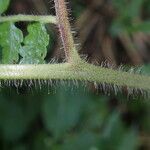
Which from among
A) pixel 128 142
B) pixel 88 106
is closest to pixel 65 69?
pixel 128 142

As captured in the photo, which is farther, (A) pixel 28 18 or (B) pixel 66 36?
(A) pixel 28 18

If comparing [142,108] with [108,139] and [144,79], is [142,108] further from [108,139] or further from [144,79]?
[144,79]

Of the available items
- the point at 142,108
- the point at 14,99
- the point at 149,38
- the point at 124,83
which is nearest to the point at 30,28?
the point at 124,83

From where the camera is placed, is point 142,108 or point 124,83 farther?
point 142,108

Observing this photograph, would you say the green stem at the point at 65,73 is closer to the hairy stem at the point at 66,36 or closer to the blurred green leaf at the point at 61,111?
the hairy stem at the point at 66,36

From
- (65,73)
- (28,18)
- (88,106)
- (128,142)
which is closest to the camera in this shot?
(65,73)

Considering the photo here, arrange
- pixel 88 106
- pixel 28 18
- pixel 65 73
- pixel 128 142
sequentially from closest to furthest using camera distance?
pixel 65 73 < pixel 28 18 < pixel 128 142 < pixel 88 106

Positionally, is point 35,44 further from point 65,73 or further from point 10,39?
point 65,73
